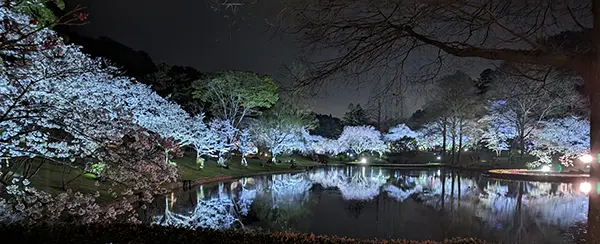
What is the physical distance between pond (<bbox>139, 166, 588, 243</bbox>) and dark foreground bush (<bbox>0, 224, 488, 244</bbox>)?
515 centimetres

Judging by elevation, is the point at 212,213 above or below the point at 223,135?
below

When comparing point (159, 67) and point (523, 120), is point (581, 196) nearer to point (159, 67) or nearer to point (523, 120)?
point (523, 120)

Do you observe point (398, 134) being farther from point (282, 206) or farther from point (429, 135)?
point (282, 206)

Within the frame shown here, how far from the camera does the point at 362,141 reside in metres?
47.8

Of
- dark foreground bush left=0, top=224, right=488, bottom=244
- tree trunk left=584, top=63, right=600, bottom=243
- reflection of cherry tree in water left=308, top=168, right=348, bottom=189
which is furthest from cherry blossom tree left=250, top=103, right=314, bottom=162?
tree trunk left=584, top=63, right=600, bottom=243

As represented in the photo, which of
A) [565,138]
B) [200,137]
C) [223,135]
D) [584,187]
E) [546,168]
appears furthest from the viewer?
[223,135]

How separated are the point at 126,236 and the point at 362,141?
43730 mm

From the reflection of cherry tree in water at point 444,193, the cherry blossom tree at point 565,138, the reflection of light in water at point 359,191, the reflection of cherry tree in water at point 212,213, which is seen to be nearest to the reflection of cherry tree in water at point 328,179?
the reflection of light in water at point 359,191

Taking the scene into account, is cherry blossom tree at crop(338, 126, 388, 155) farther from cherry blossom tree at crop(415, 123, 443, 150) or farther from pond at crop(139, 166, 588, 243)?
pond at crop(139, 166, 588, 243)

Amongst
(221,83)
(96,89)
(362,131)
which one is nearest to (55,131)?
(96,89)

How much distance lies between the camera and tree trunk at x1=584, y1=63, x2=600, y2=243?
2879 mm

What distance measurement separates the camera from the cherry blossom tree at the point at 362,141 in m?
47.9

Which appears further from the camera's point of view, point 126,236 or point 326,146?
point 326,146

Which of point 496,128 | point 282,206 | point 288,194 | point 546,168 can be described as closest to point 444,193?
point 288,194
